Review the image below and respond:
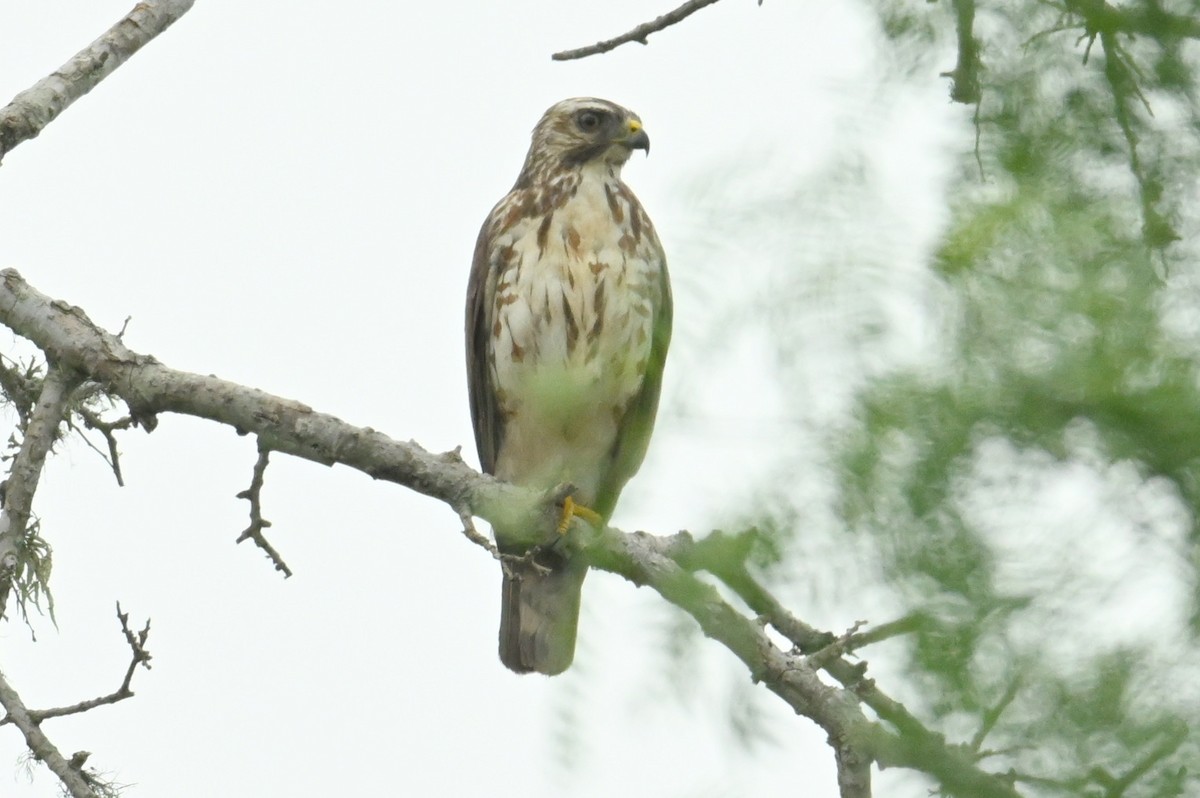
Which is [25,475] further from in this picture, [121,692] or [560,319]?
[560,319]


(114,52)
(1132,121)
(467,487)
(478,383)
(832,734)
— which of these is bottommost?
Answer: (1132,121)

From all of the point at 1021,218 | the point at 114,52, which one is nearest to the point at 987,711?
the point at 1021,218

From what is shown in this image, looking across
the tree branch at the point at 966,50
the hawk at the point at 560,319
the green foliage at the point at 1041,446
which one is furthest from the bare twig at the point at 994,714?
the hawk at the point at 560,319

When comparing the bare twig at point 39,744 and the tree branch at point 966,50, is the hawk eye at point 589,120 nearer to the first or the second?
the bare twig at point 39,744

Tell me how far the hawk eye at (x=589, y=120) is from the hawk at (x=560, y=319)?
0.05 metres

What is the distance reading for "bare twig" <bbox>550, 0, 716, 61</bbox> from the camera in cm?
352

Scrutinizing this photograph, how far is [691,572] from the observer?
156 centimetres

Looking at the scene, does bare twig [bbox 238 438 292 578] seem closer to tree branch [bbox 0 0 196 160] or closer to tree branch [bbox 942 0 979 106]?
tree branch [bbox 0 0 196 160]

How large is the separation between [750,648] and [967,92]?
1.22 metres

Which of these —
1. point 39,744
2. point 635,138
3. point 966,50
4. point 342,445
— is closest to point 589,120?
point 635,138

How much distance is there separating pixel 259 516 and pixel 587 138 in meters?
3.13

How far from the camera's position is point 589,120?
668 cm

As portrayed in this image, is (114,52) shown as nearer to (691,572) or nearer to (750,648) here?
(750,648)

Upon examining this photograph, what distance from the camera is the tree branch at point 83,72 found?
3971 mm
